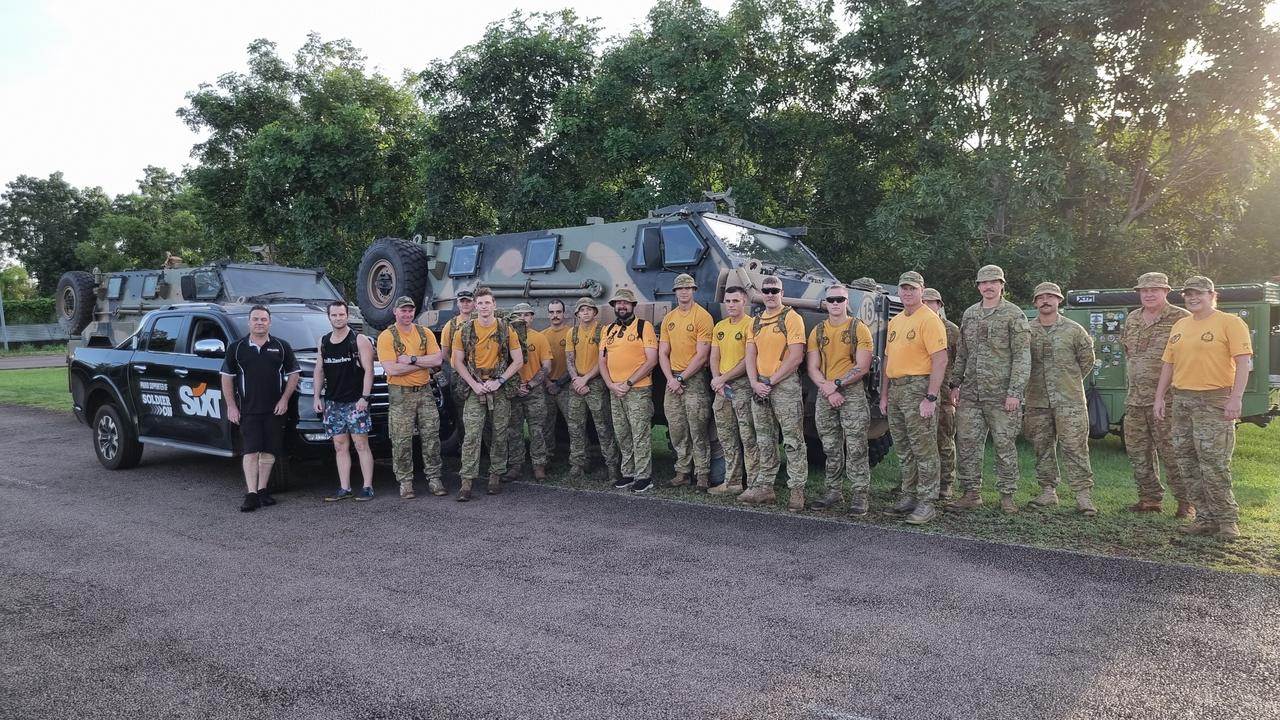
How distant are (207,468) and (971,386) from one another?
7435 mm

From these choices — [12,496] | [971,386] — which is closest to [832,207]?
[971,386]

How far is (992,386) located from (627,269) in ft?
11.9

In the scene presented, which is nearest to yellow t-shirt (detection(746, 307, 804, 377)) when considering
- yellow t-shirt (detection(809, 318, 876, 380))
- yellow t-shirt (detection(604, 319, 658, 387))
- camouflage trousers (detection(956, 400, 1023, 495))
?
yellow t-shirt (detection(809, 318, 876, 380))

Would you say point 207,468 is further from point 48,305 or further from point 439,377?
point 48,305

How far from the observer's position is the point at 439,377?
26.8 feet

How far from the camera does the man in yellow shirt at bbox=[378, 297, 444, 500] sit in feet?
23.1

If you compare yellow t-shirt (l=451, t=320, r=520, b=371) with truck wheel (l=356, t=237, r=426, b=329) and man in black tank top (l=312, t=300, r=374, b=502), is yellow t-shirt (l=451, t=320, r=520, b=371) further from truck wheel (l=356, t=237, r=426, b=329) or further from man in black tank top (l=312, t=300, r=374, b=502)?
truck wheel (l=356, t=237, r=426, b=329)

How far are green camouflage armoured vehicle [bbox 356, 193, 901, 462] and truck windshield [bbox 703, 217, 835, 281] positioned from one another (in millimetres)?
15

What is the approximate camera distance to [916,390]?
6312 millimetres

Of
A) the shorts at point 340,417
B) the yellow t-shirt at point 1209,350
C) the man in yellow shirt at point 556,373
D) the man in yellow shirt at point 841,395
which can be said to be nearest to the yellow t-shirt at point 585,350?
the man in yellow shirt at point 556,373

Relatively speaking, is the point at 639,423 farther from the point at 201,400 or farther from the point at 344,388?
the point at 201,400

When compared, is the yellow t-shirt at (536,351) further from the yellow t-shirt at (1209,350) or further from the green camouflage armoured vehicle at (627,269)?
the yellow t-shirt at (1209,350)

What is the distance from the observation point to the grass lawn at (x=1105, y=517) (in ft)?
17.5

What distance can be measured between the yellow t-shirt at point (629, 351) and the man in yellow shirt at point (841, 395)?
59.7 inches
